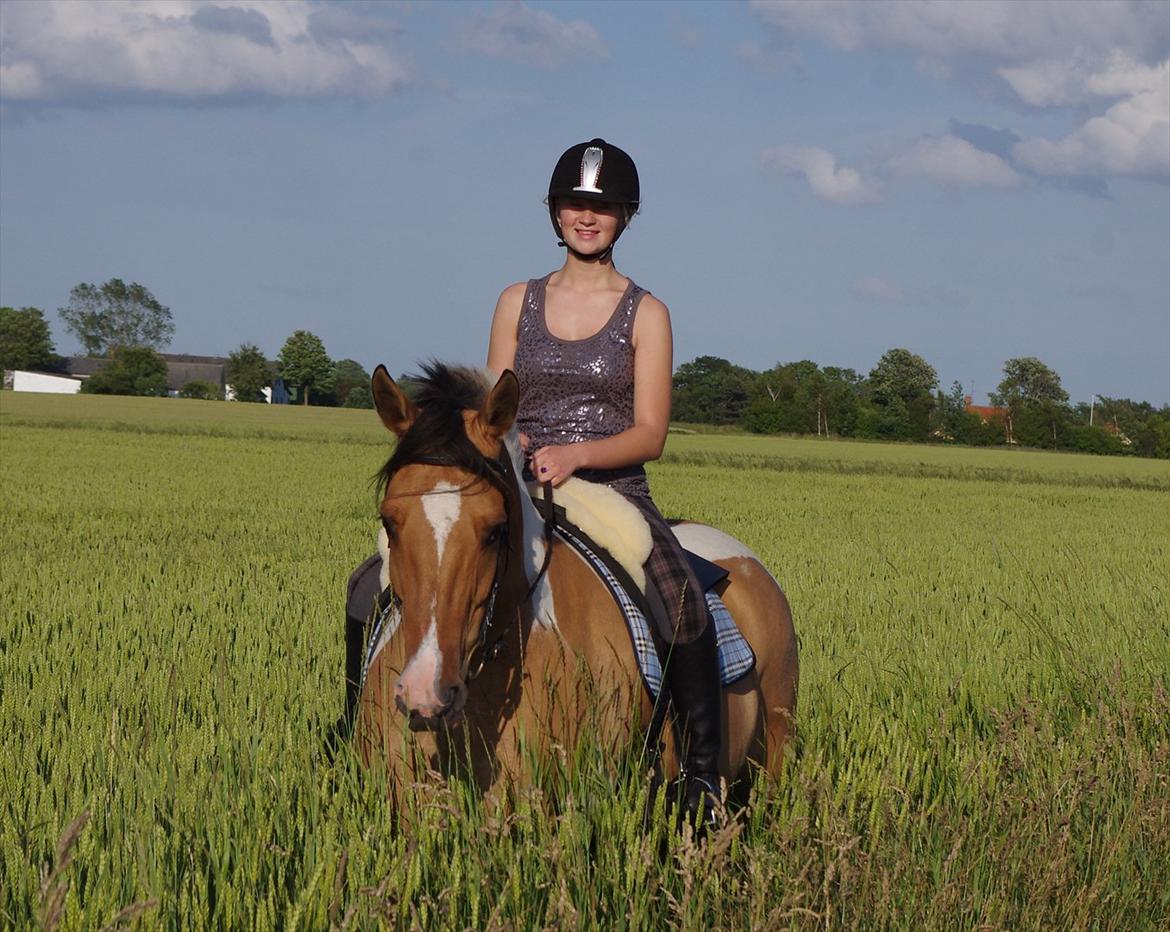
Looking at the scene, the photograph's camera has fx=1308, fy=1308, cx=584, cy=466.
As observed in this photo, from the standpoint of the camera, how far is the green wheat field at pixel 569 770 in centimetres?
338

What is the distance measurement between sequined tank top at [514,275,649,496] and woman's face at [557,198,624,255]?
30 cm

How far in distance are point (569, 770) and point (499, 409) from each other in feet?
3.54

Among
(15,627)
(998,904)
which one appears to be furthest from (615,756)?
(15,627)

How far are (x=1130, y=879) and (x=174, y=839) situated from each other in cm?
292

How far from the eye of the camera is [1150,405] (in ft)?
399

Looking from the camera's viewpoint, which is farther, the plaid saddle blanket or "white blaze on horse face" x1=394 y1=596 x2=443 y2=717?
the plaid saddle blanket

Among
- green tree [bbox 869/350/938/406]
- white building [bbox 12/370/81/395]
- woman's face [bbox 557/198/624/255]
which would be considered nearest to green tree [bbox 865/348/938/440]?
green tree [bbox 869/350/938/406]

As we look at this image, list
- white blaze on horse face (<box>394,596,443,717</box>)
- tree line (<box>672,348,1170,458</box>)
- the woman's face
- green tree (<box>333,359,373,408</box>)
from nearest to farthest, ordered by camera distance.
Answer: white blaze on horse face (<box>394,596,443,717</box>) → the woman's face → tree line (<box>672,348,1170,458</box>) → green tree (<box>333,359,373,408</box>)

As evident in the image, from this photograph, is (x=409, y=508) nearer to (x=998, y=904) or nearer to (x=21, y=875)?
(x=21, y=875)

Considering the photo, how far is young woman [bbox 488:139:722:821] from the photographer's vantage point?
4359mm

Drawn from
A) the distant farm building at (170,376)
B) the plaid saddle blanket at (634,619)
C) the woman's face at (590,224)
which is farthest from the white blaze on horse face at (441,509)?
the distant farm building at (170,376)

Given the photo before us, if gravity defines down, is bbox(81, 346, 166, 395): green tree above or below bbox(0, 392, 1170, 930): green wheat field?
above

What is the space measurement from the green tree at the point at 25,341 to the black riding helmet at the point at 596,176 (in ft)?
495

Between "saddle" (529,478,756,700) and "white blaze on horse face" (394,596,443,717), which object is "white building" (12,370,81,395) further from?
"white blaze on horse face" (394,596,443,717)
